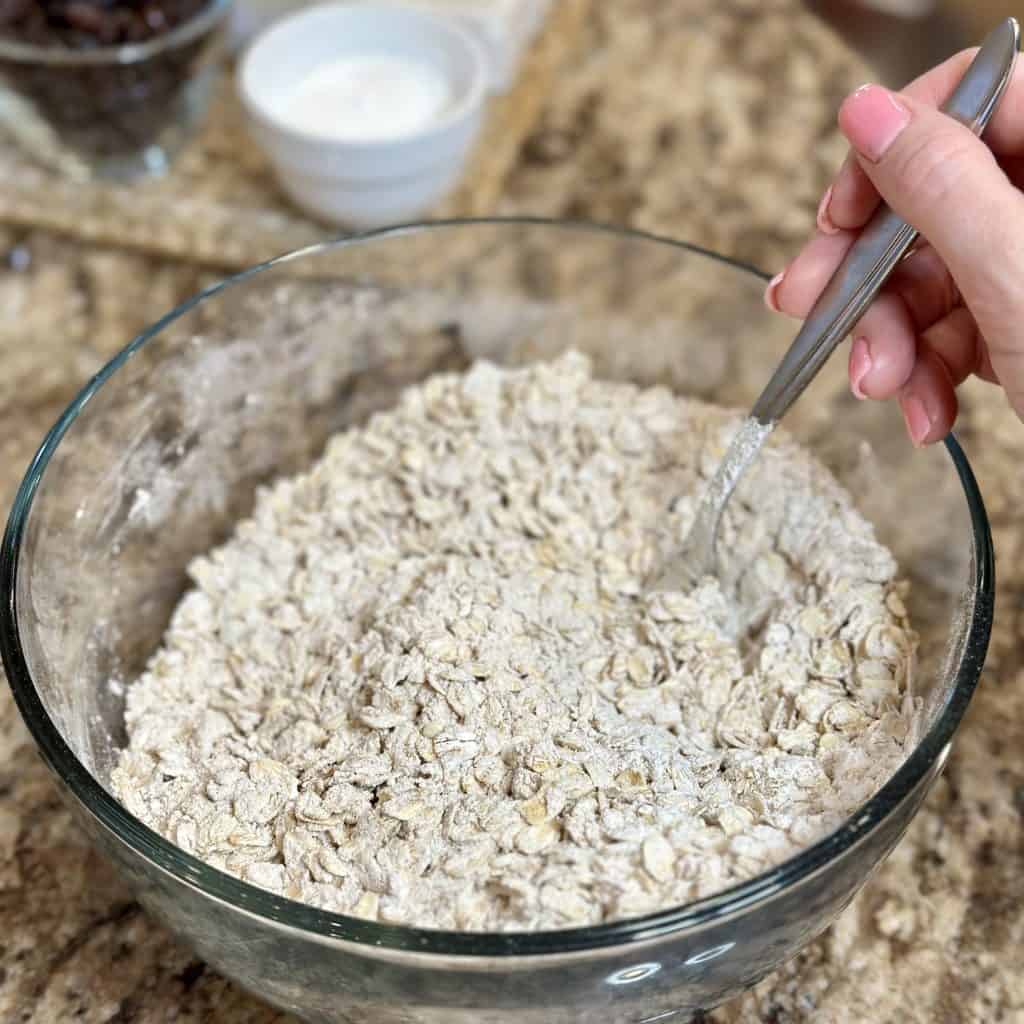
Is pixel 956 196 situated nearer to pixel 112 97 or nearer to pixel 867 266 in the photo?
pixel 867 266

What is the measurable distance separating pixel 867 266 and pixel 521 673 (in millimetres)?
318

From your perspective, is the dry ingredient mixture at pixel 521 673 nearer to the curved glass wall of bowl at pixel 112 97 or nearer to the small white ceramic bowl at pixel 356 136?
the small white ceramic bowl at pixel 356 136

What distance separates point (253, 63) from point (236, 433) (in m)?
0.52

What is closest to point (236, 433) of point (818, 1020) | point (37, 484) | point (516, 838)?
point (37, 484)

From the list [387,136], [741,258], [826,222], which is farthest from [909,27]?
[826,222]

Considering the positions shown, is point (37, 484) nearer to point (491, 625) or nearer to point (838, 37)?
point (491, 625)

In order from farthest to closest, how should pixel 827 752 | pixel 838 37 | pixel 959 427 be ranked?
pixel 838 37 < pixel 959 427 < pixel 827 752

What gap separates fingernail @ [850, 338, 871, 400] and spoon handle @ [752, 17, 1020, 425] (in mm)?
53

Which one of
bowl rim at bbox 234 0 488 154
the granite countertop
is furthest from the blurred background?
bowl rim at bbox 234 0 488 154

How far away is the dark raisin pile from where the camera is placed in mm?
1217

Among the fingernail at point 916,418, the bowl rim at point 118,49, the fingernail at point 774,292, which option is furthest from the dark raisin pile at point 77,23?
the fingernail at point 916,418

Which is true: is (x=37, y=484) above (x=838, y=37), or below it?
below

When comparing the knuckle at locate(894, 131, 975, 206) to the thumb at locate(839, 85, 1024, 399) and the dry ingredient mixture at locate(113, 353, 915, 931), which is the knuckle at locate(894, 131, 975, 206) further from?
the dry ingredient mixture at locate(113, 353, 915, 931)

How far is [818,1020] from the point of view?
728 millimetres
